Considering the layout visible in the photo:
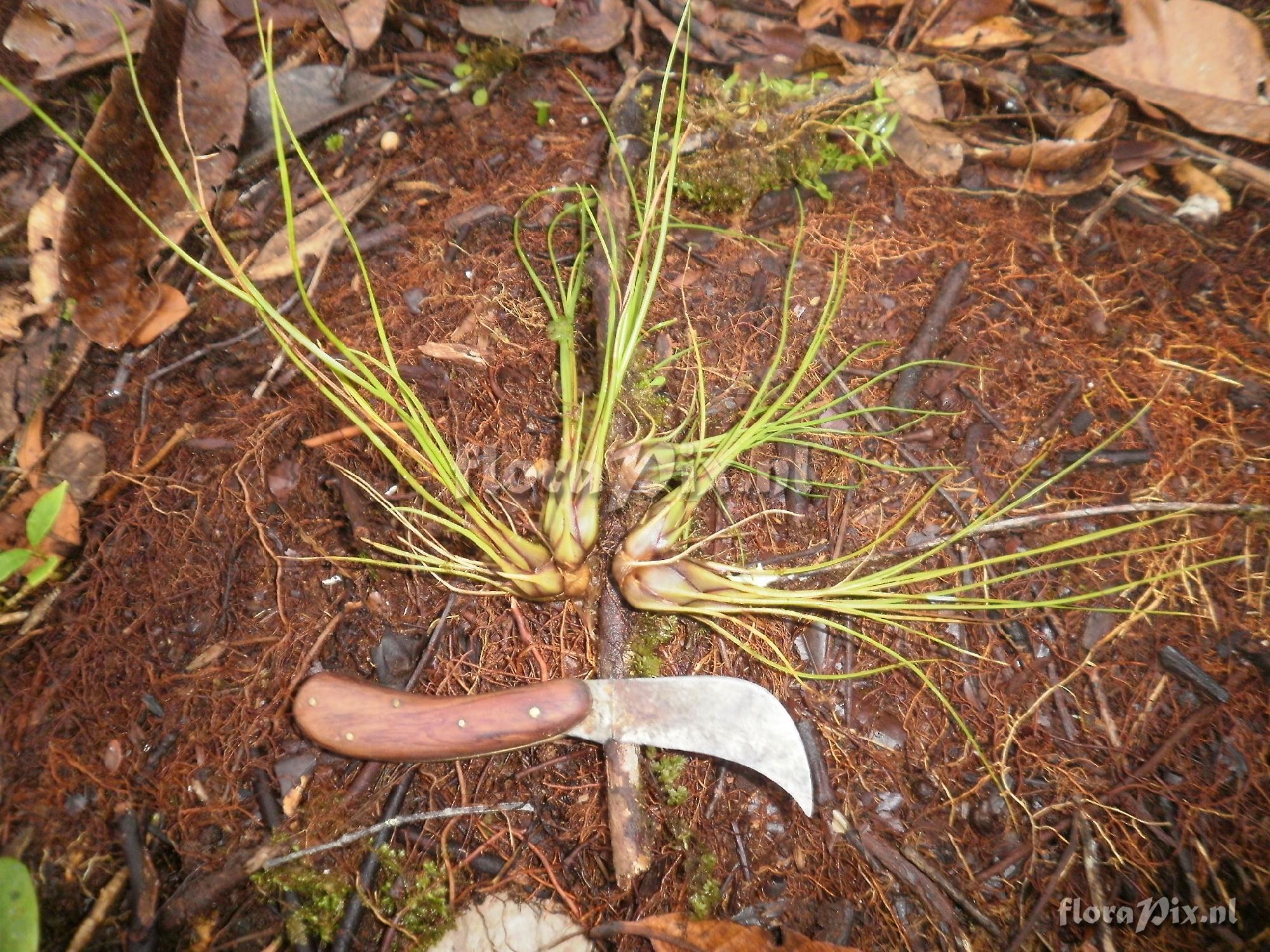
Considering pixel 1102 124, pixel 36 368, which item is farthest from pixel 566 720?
pixel 1102 124

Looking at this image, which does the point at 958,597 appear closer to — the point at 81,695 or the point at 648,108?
the point at 648,108

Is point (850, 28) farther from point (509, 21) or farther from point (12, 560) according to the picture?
point (12, 560)

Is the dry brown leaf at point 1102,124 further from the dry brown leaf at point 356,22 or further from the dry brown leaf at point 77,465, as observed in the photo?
the dry brown leaf at point 77,465

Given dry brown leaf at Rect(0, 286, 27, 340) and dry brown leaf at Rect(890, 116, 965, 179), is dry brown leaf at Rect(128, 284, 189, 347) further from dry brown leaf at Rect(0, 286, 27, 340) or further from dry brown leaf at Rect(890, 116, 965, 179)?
dry brown leaf at Rect(890, 116, 965, 179)

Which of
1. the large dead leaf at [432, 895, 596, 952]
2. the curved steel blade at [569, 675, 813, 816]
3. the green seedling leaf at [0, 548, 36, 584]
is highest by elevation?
the green seedling leaf at [0, 548, 36, 584]

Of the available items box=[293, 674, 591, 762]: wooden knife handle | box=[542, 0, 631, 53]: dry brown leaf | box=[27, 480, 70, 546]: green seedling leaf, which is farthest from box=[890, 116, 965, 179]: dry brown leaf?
box=[27, 480, 70, 546]: green seedling leaf

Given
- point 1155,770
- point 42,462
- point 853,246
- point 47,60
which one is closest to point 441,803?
point 42,462
